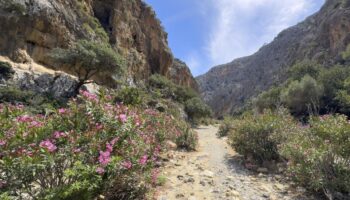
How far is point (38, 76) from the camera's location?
1989cm

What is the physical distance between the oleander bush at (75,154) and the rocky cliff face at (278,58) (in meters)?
60.2

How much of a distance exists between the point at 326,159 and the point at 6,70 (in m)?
Result: 19.6

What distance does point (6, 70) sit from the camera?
18.3 meters

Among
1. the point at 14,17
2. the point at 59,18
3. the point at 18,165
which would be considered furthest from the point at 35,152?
the point at 59,18

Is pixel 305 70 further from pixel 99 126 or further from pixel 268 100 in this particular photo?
pixel 99 126

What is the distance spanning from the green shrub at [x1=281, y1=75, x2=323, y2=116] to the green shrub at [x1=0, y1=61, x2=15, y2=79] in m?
30.5

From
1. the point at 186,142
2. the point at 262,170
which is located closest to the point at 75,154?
the point at 262,170

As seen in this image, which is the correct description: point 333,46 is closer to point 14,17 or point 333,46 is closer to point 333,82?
point 333,82

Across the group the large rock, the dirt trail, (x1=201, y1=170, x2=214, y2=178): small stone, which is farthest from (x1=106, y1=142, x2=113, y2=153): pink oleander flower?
the large rock

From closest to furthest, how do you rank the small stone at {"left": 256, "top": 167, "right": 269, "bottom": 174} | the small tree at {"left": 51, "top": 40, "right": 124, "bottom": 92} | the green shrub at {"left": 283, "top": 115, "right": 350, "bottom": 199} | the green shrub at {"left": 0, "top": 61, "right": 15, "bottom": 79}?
the green shrub at {"left": 283, "top": 115, "right": 350, "bottom": 199}
the small stone at {"left": 256, "top": 167, "right": 269, "bottom": 174}
the green shrub at {"left": 0, "top": 61, "right": 15, "bottom": 79}
the small tree at {"left": 51, "top": 40, "right": 124, "bottom": 92}

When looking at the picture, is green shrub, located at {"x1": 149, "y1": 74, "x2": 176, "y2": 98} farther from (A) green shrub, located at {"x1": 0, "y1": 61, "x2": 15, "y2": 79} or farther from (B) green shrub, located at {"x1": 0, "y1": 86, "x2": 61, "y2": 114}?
(B) green shrub, located at {"x1": 0, "y1": 86, "x2": 61, "y2": 114}

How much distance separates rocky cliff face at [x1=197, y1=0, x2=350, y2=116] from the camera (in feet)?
195

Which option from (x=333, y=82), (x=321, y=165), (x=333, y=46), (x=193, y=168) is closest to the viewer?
(x=321, y=165)

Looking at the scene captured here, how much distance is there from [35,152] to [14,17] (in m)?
22.0
